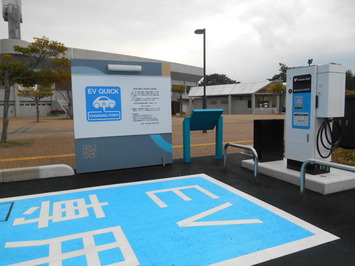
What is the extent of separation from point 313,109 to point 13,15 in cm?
4270

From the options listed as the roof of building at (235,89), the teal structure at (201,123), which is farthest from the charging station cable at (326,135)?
the roof of building at (235,89)

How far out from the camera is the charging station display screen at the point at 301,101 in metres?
4.95

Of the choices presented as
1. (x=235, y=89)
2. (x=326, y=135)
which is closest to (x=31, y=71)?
(x=326, y=135)

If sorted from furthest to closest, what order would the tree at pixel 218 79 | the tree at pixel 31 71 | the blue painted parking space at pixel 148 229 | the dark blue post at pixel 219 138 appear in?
1. the tree at pixel 218 79
2. the tree at pixel 31 71
3. the dark blue post at pixel 219 138
4. the blue painted parking space at pixel 148 229

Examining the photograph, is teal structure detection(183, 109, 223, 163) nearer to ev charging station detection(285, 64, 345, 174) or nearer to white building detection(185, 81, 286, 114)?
ev charging station detection(285, 64, 345, 174)

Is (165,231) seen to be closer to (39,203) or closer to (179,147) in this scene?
(39,203)

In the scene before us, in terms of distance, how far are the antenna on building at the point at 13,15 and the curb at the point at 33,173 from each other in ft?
127

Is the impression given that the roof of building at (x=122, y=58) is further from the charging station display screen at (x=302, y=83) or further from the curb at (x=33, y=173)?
the charging station display screen at (x=302, y=83)

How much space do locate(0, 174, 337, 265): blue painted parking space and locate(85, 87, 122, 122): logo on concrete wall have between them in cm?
185

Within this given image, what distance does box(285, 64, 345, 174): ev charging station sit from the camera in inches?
185

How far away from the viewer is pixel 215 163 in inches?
265

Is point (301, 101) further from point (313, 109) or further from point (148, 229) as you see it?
point (148, 229)

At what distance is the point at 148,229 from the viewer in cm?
324

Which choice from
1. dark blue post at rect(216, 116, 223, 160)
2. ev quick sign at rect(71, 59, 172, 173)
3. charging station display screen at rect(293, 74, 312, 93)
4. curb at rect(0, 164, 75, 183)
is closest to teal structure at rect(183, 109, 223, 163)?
dark blue post at rect(216, 116, 223, 160)
